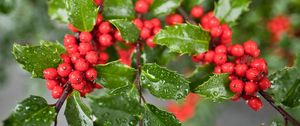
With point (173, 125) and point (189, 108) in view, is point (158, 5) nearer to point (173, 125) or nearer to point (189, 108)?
point (173, 125)

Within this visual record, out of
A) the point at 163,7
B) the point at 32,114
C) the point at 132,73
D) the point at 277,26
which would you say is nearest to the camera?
the point at 32,114

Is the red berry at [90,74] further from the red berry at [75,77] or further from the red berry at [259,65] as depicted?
the red berry at [259,65]

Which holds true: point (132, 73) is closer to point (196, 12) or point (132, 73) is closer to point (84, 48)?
point (84, 48)

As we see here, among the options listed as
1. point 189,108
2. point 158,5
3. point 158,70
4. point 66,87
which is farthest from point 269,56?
point 66,87

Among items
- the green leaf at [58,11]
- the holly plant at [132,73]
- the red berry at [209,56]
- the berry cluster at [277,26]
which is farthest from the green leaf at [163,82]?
the berry cluster at [277,26]

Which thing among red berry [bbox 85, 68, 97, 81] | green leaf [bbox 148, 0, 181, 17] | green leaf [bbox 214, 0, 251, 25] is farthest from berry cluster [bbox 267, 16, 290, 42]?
red berry [bbox 85, 68, 97, 81]

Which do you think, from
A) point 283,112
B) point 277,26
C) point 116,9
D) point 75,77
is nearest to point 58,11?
point 116,9
